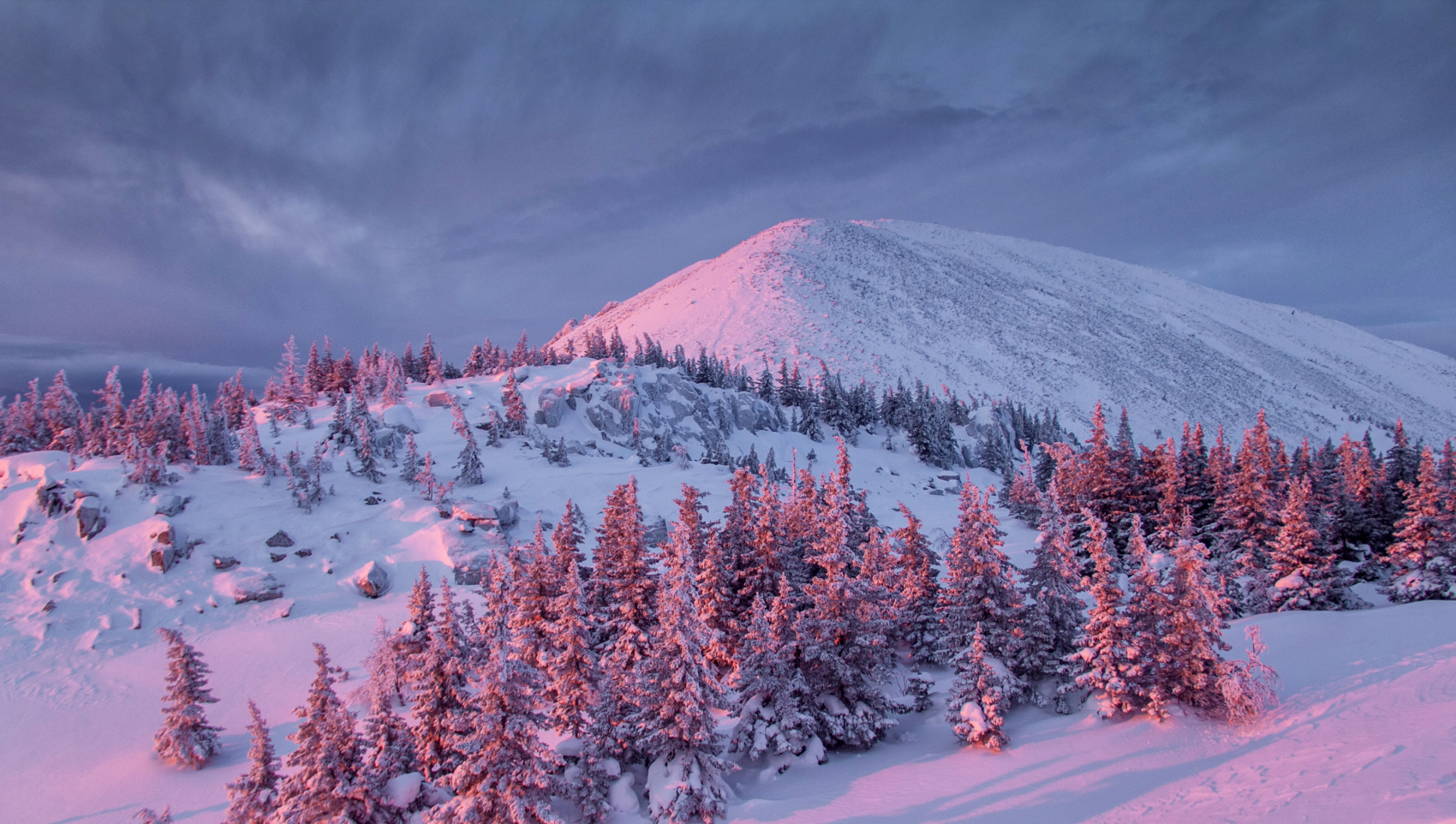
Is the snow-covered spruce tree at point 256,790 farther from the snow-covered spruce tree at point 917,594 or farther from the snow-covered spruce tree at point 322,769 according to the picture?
the snow-covered spruce tree at point 917,594

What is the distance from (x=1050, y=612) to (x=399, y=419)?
54.1 meters

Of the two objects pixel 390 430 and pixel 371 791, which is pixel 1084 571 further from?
pixel 390 430

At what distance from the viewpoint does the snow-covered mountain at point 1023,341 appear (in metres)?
122

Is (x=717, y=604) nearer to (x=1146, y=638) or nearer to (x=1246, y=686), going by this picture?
(x=1146, y=638)

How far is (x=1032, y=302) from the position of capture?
174m

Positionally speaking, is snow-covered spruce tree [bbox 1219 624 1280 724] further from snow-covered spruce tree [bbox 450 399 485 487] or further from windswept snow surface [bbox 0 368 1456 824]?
snow-covered spruce tree [bbox 450 399 485 487]

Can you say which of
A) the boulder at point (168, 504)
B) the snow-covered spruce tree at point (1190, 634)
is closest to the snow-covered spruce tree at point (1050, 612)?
the snow-covered spruce tree at point (1190, 634)

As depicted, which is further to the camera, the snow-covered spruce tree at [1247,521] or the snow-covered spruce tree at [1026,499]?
the snow-covered spruce tree at [1026,499]

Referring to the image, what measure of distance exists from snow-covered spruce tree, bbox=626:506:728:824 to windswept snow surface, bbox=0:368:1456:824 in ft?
4.74

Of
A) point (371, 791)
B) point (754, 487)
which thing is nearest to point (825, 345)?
point (754, 487)

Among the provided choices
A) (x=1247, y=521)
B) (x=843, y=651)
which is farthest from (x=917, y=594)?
(x=1247, y=521)

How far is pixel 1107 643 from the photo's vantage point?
66.7 ft

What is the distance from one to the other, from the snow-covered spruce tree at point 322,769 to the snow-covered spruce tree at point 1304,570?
39.1 metres

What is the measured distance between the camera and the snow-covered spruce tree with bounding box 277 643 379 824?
1373 centimetres
